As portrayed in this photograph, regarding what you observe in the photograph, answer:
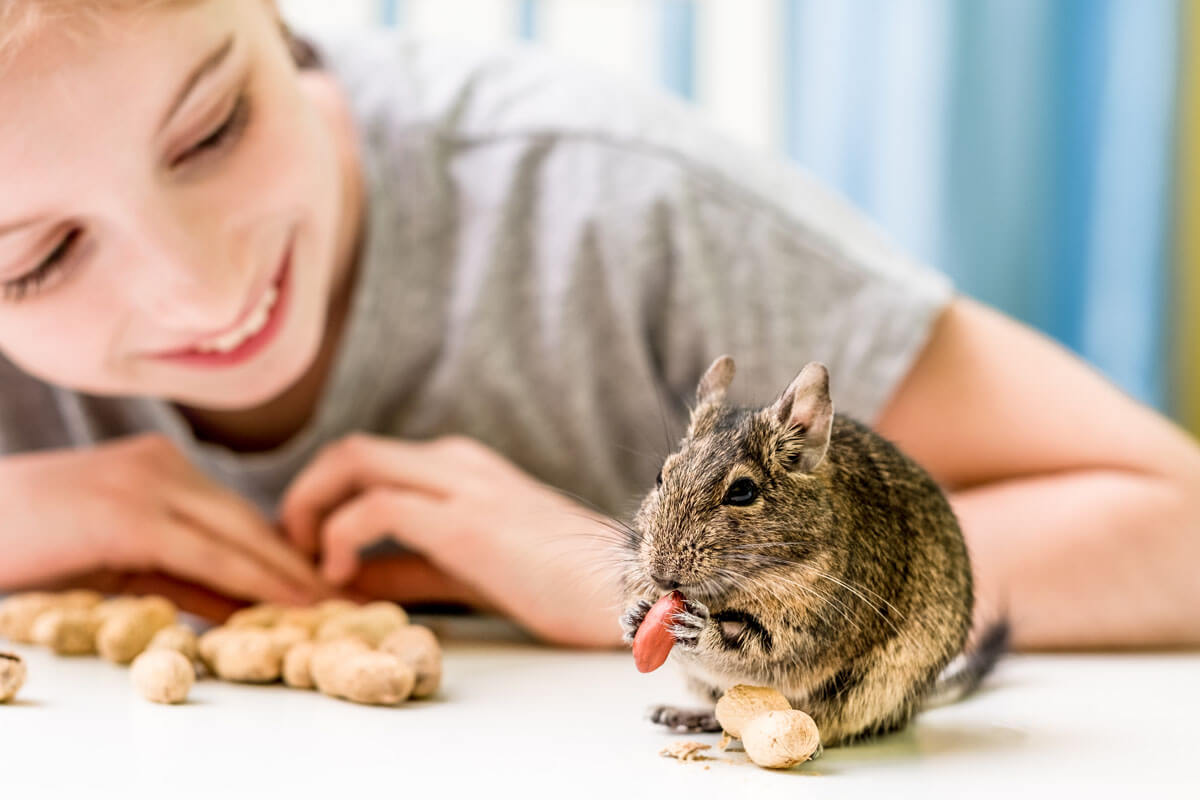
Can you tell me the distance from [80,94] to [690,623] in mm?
594

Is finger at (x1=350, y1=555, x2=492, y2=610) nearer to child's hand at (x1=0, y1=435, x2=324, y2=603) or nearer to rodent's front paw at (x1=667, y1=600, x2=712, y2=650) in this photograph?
child's hand at (x1=0, y1=435, x2=324, y2=603)

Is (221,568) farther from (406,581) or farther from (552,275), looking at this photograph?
(552,275)

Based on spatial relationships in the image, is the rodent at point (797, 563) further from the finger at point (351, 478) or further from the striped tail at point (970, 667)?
the finger at point (351, 478)

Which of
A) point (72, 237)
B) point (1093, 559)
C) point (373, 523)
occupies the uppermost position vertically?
point (72, 237)

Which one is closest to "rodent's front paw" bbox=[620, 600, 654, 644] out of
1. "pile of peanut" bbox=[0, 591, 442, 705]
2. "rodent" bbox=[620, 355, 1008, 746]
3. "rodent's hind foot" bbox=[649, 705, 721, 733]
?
"rodent" bbox=[620, 355, 1008, 746]

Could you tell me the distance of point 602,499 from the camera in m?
1.32

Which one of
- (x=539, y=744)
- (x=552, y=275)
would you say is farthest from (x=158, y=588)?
(x=539, y=744)

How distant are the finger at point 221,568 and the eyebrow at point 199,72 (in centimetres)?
41

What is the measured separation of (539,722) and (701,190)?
27.3 inches

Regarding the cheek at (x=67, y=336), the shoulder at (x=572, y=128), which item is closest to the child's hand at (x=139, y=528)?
the cheek at (x=67, y=336)

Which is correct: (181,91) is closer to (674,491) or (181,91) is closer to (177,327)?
(177,327)

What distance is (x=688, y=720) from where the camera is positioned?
26.4 inches

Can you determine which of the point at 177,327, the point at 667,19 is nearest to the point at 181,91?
the point at 177,327

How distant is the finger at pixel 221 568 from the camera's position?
3.56 ft
